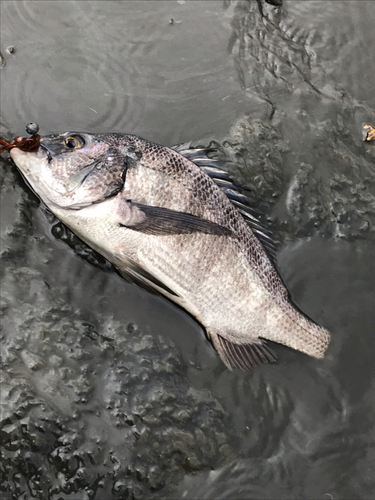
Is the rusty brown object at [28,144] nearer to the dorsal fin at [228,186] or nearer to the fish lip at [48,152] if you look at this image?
the fish lip at [48,152]

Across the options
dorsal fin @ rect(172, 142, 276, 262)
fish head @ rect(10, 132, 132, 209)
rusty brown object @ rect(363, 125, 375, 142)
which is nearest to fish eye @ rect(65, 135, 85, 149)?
fish head @ rect(10, 132, 132, 209)

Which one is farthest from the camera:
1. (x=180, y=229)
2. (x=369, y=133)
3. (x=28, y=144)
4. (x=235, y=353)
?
(x=369, y=133)

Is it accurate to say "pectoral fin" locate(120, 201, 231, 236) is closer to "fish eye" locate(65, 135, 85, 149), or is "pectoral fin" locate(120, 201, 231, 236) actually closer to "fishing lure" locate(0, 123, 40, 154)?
"fish eye" locate(65, 135, 85, 149)

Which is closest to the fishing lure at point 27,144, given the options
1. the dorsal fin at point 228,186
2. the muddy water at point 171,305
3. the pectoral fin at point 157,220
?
the muddy water at point 171,305

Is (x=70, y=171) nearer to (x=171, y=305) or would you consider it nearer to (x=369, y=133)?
(x=171, y=305)

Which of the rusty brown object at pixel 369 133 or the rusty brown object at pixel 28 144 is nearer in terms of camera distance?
the rusty brown object at pixel 28 144

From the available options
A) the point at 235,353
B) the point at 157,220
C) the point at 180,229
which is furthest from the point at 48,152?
the point at 235,353
